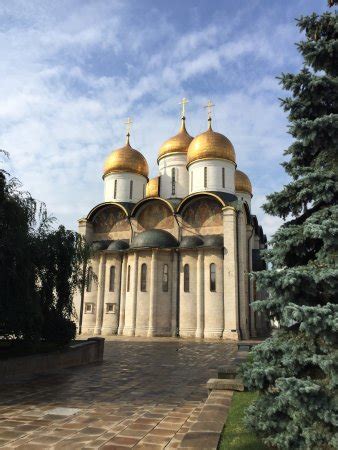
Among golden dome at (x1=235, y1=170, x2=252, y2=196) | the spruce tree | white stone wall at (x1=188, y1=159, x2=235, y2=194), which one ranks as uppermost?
golden dome at (x1=235, y1=170, x2=252, y2=196)

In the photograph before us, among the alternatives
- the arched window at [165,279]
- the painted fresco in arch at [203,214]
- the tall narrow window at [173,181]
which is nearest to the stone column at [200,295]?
the arched window at [165,279]

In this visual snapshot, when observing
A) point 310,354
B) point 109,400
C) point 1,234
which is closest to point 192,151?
point 1,234

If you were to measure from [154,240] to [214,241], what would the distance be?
3789mm

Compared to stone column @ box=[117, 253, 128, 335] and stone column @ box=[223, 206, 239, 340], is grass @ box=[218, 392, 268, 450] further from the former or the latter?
stone column @ box=[117, 253, 128, 335]

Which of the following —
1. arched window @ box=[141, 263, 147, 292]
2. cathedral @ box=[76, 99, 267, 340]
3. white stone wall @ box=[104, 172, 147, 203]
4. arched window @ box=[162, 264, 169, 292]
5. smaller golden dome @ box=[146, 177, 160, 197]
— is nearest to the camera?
cathedral @ box=[76, 99, 267, 340]

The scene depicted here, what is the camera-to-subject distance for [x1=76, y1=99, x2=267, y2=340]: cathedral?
24359 mm

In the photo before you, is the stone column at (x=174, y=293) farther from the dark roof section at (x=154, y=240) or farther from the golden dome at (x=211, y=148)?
the golden dome at (x=211, y=148)

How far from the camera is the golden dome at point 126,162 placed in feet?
104

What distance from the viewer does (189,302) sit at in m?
24.7

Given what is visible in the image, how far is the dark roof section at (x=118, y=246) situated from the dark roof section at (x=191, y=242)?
411 cm

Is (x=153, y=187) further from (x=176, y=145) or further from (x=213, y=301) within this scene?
(x=213, y=301)

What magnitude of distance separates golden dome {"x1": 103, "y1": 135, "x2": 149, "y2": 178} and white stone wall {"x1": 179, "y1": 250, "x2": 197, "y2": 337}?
9.65m

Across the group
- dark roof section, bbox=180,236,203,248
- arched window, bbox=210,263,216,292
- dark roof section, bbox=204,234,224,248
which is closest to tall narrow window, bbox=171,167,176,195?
Answer: dark roof section, bbox=180,236,203,248

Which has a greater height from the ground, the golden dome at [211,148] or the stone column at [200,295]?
the golden dome at [211,148]
